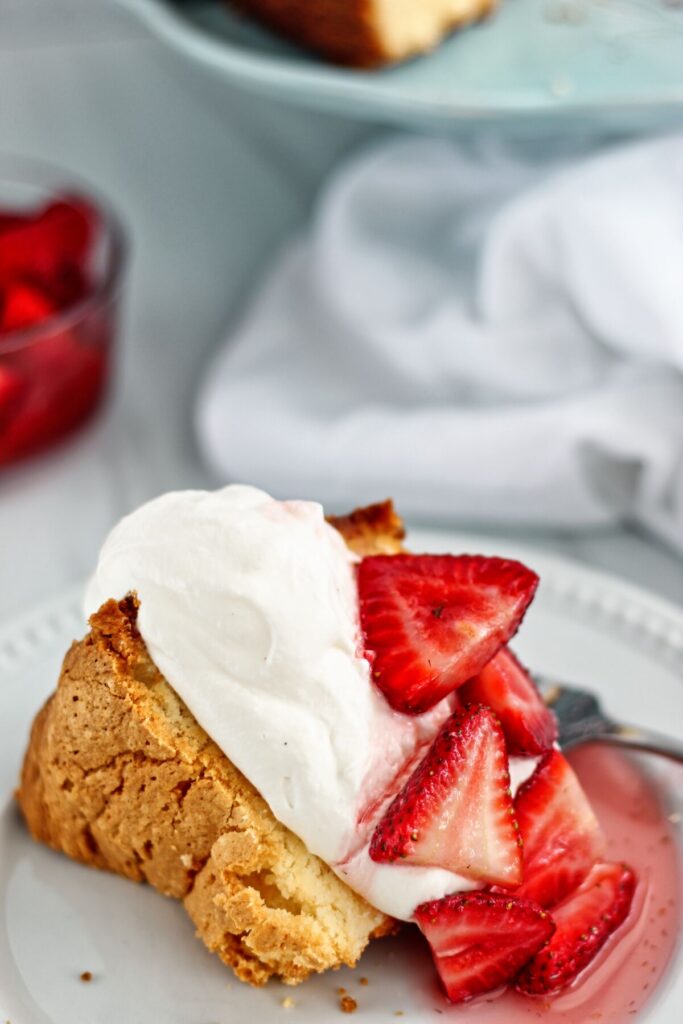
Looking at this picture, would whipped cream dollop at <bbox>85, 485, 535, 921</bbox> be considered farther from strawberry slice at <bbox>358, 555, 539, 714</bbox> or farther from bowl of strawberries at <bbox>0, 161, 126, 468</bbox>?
bowl of strawberries at <bbox>0, 161, 126, 468</bbox>

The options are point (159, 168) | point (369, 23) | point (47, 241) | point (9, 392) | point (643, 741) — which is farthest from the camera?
point (159, 168)

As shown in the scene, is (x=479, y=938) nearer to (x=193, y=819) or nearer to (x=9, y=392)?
(x=193, y=819)

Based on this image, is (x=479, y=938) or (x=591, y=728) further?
(x=591, y=728)

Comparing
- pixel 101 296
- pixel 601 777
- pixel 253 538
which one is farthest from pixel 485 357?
pixel 253 538

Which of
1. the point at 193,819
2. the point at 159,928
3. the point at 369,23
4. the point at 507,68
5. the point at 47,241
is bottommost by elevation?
the point at 159,928

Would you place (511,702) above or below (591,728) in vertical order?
above

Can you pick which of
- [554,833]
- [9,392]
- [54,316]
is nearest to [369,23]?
[54,316]

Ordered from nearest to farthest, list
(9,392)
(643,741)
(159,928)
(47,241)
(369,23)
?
1. (159,928)
2. (643,741)
3. (369,23)
4. (9,392)
5. (47,241)
